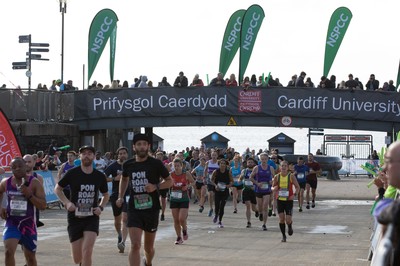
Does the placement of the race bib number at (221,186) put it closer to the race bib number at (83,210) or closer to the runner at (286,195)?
→ the runner at (286,195)

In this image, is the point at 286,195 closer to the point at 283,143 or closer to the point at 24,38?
the point at 24,38

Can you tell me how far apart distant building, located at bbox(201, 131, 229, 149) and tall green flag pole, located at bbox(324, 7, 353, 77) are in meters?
21.6

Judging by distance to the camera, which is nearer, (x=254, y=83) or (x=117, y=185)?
(x=117, y=185)

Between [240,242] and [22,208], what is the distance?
8.38 m

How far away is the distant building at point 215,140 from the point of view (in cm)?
6219

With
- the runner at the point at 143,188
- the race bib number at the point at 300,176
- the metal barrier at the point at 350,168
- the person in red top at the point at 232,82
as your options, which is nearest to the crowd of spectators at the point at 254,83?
the person in red top at the point at 232,82

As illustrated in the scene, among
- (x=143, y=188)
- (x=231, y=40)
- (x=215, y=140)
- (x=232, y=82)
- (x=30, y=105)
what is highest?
(x=231, y=40)

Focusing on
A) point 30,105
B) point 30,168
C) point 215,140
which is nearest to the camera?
point 30,168

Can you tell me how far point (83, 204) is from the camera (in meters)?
12.4

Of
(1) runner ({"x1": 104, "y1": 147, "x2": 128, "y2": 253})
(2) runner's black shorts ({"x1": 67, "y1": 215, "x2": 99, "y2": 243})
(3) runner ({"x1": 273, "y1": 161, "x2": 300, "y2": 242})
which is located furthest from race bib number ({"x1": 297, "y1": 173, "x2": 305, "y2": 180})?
(2) runner's black shorts ({"x1": 67, "y1": 215, "x2": 99, "y2": 243})

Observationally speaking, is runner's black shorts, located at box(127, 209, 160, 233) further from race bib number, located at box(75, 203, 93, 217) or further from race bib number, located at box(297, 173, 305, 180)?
race bib number, located at box(297, 173, 305, 180)

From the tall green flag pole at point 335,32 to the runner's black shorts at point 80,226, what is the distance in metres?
28.8

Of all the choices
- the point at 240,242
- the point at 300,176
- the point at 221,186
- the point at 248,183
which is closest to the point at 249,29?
the point at 300,176

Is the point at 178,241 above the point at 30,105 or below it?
below
